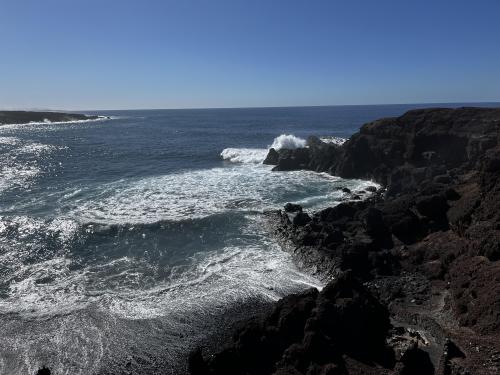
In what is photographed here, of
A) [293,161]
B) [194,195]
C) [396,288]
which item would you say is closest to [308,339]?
[396,288]

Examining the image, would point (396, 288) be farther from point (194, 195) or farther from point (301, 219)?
point (194, 195)

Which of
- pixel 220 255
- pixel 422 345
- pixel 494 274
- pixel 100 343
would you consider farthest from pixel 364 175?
pixel 100 343

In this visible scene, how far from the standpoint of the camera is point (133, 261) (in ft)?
89.4

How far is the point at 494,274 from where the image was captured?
19875 mm

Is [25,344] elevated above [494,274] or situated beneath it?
situated beneath

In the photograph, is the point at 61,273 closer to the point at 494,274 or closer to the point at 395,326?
the point at 395,326

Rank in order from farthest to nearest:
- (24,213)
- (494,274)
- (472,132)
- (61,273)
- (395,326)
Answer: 1. (472,132)
2. (24,213)
3. (61,273)
4. (494,274)
5. (395,326)

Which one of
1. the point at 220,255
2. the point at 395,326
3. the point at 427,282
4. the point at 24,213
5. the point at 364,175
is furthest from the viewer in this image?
the point at 364,175

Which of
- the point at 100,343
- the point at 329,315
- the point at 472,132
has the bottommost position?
the point at 100,343

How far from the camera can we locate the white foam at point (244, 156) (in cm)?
6900

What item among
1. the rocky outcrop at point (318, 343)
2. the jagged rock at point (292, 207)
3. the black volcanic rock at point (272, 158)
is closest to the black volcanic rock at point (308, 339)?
the rocky outcrop at point (318, 343)

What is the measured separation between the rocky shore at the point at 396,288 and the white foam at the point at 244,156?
2735cm

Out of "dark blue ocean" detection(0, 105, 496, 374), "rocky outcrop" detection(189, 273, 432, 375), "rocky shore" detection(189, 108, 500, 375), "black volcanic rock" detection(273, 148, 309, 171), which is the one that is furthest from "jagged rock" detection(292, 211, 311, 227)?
"black volcanic rock" detection(273, 148, 309, 171)

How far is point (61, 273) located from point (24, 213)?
14683 mm
